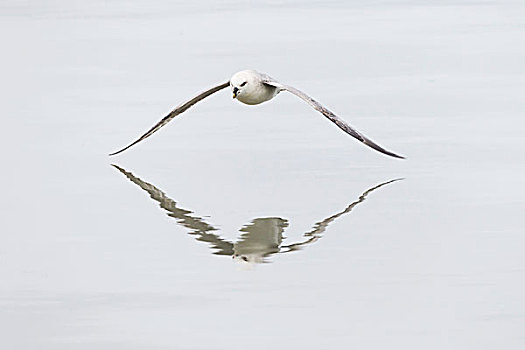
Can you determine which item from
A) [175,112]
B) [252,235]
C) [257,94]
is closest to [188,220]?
[252,235]

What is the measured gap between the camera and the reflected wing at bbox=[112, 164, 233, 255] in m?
6.85

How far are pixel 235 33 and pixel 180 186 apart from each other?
459cm

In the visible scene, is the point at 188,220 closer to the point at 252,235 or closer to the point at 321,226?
the point at 252,235

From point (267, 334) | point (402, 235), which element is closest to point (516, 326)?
point (267, 334)

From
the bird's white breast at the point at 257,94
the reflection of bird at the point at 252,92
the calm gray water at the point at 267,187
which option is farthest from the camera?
the bird's white breast at the point at 257,94

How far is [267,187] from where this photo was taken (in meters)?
7.86

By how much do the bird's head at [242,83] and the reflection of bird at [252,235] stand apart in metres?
1.11

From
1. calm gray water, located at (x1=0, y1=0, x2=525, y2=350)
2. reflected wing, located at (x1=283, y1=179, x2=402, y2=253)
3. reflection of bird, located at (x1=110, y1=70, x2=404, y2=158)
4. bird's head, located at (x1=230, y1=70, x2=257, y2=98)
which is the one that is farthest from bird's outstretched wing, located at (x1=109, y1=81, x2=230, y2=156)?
reflected wing, located at (x1=283, y1=179, x2=402, y2=253)

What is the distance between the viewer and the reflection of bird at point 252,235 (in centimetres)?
671

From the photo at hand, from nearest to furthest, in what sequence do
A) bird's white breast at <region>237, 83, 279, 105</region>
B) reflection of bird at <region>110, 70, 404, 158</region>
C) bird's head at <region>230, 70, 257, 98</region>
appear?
reflection of bird at <region>110, 70, 404, 158</region>, bird's head at <region>230, 70, 257, 98</region>, bird's white breast at <region>237, 83, 279, 105</region>

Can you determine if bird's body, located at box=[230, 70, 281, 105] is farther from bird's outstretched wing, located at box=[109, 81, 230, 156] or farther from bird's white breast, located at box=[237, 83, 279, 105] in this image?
bird's outstretched wing, located at box=[109, 81, 230, 156]

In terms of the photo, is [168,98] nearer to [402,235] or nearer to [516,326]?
[402,235]

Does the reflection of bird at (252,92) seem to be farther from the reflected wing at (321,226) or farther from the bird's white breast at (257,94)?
the reflected wing at (321,226)

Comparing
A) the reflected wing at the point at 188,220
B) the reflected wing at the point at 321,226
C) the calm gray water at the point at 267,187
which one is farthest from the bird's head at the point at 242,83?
the reflected wing at the point at 321,226
